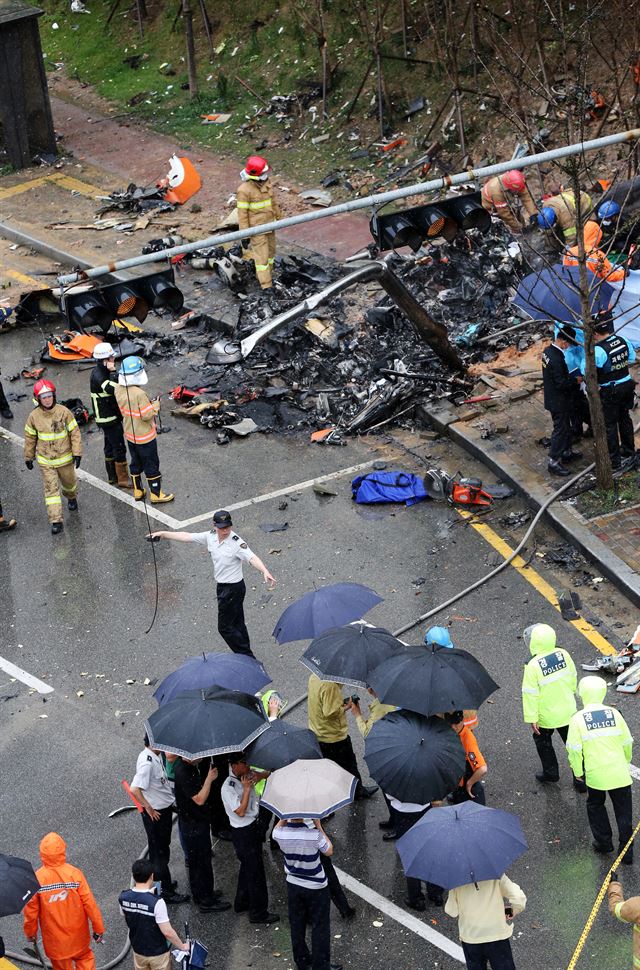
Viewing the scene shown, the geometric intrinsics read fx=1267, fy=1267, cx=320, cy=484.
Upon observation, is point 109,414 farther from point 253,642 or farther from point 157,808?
point 157,808

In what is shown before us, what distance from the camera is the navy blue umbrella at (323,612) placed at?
9250 millimetres

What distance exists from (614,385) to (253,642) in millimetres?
4488

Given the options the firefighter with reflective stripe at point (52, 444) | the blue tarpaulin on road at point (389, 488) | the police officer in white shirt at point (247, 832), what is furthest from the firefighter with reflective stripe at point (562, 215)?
the police officer in white shirt at point (247, 832)

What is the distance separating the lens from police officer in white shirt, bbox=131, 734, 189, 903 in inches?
324

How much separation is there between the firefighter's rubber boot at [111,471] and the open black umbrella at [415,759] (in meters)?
6.97

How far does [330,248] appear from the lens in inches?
770

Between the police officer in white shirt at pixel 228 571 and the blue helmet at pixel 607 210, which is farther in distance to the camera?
the blue helmet at pixel 607 210

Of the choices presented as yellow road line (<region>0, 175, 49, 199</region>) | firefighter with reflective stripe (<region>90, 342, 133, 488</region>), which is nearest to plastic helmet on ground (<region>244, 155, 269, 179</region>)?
firefighter with reflective stripe (<region>90, 342, 133, 488</region>)

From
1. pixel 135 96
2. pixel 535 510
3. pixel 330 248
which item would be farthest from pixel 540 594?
pixel 135 96

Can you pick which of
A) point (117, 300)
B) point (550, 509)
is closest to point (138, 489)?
point (117, 300)

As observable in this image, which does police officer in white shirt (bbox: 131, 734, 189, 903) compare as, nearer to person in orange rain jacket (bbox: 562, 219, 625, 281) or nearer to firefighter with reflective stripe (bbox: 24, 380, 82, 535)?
firefighter with reflective stripe (bbox: 24, 380, 82, 535)

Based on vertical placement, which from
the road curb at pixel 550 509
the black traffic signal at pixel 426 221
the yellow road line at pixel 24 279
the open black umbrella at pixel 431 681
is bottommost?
the yellow road line at pixel 24 279

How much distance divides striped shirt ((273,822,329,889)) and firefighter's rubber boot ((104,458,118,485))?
7343mm

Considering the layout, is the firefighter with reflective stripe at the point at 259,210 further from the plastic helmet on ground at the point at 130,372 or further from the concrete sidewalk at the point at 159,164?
the plastic helmet on ground at the point at 130,372
